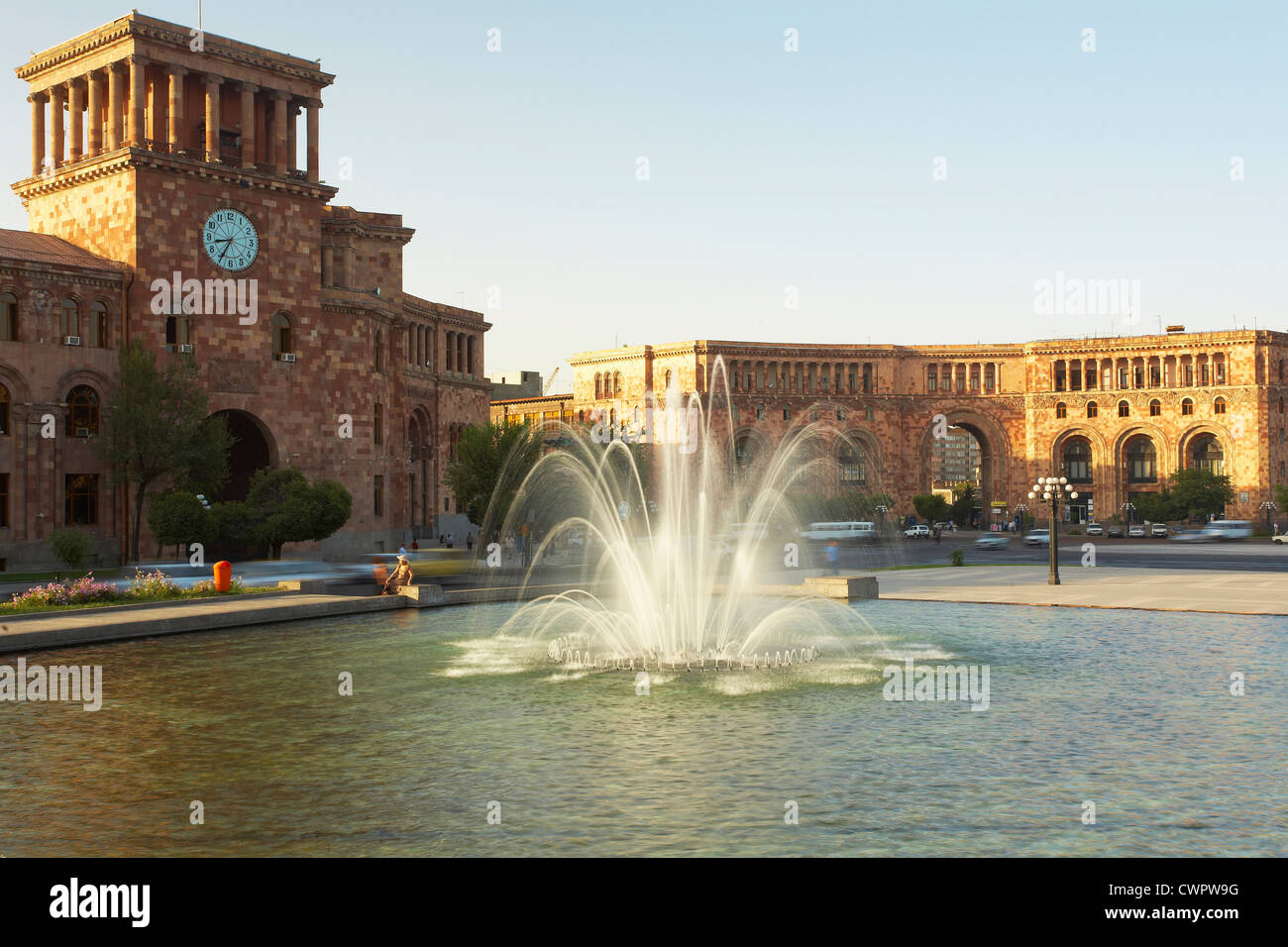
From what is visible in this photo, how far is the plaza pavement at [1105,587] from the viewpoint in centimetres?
2862

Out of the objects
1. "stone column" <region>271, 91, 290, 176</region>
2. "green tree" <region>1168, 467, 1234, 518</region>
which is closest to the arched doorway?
"stone column" <region>271, 91, 290, 176</region>

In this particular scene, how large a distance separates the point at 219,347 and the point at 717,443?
2340 inches

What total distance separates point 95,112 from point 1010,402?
8242 centimetres

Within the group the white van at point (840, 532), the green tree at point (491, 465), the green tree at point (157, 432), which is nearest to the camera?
the green tree at point (157, 432)

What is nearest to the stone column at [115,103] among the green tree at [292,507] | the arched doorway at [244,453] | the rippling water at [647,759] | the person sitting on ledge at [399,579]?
the arched doorway at [244,453]

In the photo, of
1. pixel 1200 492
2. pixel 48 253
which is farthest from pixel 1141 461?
pixel 48 253

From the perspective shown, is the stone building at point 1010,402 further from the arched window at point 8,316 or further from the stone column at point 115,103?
the arched window at point 8,316

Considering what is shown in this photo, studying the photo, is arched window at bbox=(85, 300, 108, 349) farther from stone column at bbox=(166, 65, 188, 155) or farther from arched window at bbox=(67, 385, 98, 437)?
stone column at bbox=(166, 65, 188, 155)

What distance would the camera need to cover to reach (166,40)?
47.0 meters

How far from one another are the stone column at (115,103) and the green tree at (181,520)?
56.1 feet

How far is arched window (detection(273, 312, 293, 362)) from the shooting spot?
164 feet

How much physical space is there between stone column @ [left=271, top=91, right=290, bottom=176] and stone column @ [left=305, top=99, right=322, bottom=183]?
119 centimetres

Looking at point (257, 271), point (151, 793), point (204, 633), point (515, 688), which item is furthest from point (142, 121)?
point (151, 793)
